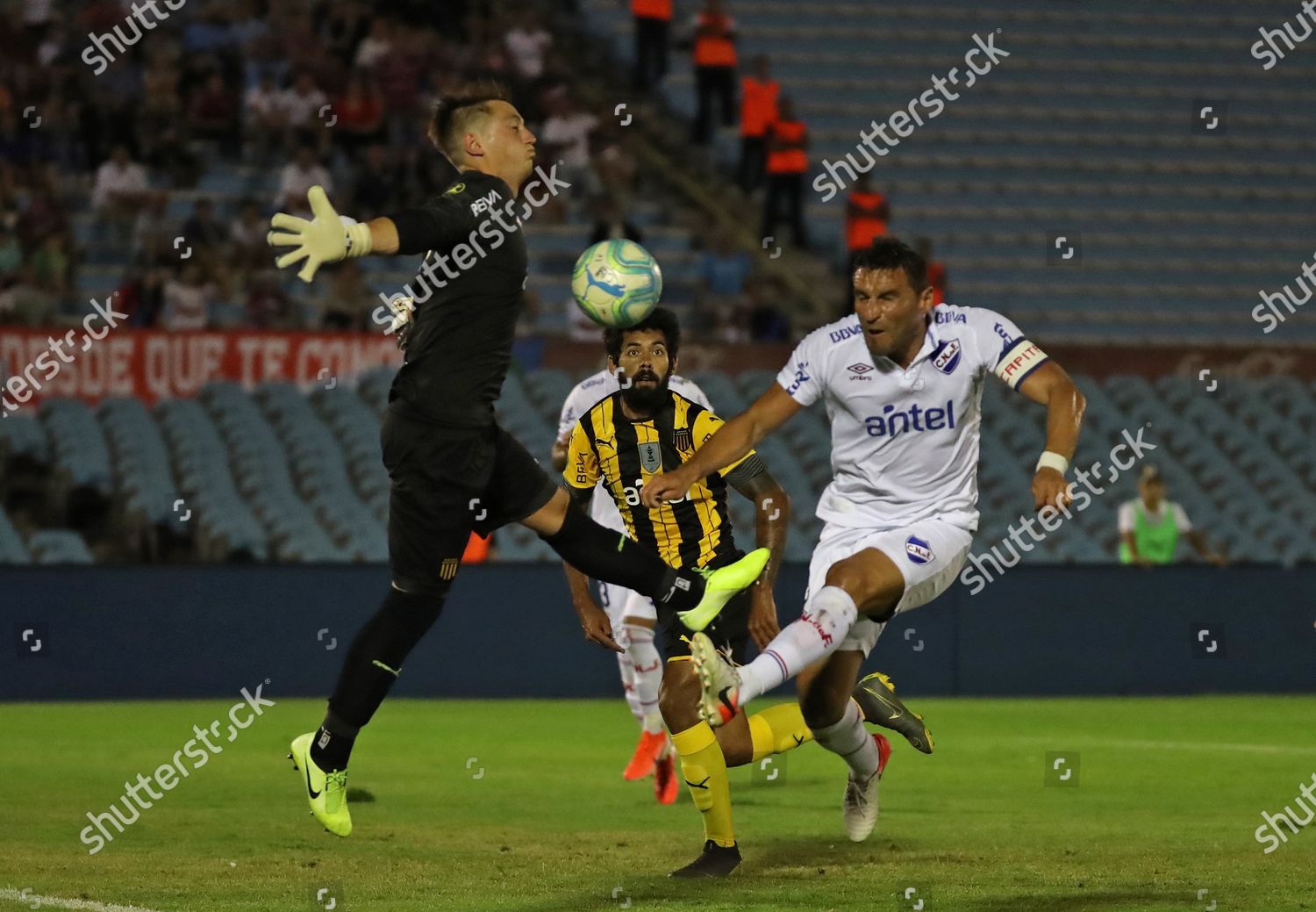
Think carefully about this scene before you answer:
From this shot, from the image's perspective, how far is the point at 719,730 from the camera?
8.88 m

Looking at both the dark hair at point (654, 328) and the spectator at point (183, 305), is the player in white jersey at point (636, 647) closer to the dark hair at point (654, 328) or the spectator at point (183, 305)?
the dark hair at point (654, 328)

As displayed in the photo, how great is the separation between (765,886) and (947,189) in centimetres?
1883

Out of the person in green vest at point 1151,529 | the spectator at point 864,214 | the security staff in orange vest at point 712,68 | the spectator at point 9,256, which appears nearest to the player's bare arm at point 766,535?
the person in green vest at point 1151,529

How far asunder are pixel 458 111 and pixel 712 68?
17082 mm

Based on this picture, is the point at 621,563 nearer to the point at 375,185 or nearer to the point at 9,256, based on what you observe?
the point at 9,256

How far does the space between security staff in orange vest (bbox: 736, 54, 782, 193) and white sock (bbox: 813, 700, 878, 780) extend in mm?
15244

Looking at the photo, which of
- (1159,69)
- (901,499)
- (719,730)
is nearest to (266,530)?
(719,730)

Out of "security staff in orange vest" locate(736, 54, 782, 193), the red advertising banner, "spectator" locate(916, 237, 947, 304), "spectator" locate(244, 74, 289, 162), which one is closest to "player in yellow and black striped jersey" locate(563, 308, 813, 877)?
the red advertising banner

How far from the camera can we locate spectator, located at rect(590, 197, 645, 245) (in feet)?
68.2

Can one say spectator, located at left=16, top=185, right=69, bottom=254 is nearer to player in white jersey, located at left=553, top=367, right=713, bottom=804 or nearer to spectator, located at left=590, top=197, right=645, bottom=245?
spectator, located at left=590, top=197, right=645, bottom=245

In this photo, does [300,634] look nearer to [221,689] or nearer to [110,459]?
[221,689]

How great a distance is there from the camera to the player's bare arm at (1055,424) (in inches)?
272

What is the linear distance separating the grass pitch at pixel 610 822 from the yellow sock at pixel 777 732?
0.43m

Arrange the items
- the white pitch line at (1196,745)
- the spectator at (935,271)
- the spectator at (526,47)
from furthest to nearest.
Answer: the spectator at (526,47)
the spectator at (935,271)
the white pitch line at (1196,745)
